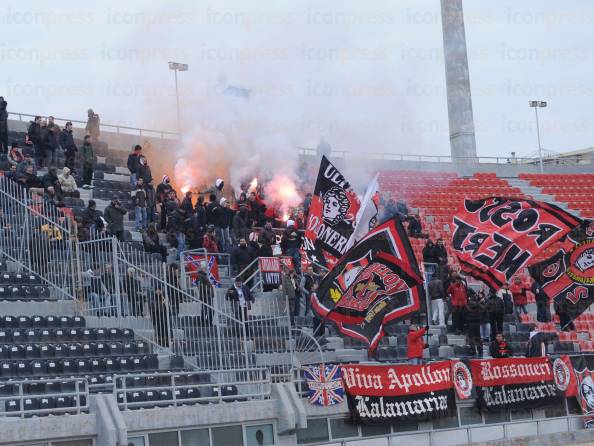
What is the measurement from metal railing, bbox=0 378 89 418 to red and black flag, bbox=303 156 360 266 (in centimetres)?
636

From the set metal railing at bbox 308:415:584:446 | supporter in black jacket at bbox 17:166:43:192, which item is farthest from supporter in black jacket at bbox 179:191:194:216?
metal railing at bbox 308:415:584:446

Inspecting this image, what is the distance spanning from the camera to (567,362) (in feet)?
86.7

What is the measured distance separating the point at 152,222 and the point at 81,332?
513cm

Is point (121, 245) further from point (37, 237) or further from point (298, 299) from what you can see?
point (298, 299)

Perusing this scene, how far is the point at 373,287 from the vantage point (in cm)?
2258

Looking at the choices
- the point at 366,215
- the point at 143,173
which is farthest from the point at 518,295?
the point at 143,173

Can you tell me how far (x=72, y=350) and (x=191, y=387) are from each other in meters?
2.08

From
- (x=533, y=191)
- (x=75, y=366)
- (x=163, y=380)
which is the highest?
(x=533, y=191)

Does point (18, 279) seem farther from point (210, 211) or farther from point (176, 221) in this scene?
point (210, 211)

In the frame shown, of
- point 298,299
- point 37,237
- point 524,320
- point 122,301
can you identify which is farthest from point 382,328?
point 524,320

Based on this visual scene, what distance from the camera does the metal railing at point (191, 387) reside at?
19.4 meters

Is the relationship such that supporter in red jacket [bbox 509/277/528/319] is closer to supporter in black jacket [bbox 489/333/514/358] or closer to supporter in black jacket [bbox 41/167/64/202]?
supporter in black jacket [bbox 489/333/514/358]

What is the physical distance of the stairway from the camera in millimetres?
43125

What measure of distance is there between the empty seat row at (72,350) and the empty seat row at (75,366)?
8.1 inches
